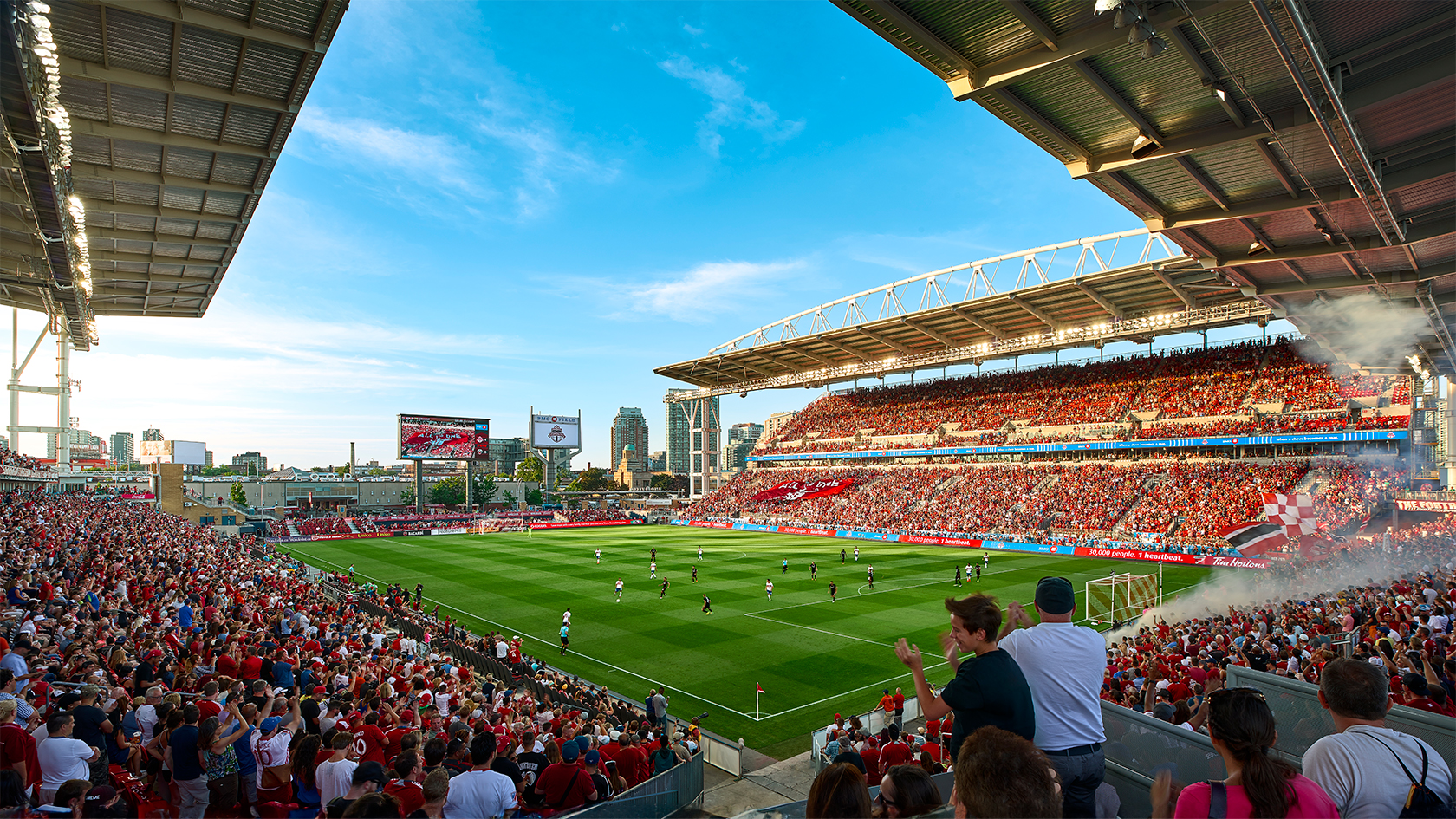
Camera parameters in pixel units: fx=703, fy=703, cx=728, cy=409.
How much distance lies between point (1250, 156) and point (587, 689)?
1868cm

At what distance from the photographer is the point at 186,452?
87875 millimetres

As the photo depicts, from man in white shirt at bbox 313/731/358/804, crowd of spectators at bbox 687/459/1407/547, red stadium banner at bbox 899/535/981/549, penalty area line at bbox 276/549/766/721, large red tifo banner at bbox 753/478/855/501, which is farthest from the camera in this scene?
large red tifo banner at bbox 753/478/855/501

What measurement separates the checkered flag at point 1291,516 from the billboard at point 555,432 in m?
71.3

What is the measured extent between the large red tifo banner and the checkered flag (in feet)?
126

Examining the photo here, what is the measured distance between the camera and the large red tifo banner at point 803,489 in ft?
221

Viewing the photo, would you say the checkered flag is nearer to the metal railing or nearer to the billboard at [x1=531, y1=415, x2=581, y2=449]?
the metal railing

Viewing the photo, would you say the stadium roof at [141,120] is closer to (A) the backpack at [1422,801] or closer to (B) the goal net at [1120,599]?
(A) the backpack at [1422,801]

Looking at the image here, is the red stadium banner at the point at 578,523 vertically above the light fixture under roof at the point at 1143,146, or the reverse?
the light fixture under roof at the point at 1143,146

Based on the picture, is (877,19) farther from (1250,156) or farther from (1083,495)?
(1083,495)

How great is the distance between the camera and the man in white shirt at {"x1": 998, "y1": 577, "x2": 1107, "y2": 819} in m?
→ 3.77

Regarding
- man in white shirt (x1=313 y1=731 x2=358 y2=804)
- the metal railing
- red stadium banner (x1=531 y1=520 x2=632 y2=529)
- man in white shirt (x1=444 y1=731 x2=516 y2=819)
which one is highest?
man in white shirt (x1=444 y1=731 x2=516 y2=819)

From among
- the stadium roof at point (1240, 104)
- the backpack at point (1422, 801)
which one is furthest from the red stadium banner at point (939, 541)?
the backpack at point (1422, 801)

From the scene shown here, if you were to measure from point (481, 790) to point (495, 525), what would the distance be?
66.2 m

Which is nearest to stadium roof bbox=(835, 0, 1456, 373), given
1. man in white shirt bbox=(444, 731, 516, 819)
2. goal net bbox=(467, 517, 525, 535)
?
man in white shirt bbox=(444, 731, 516, 819)
